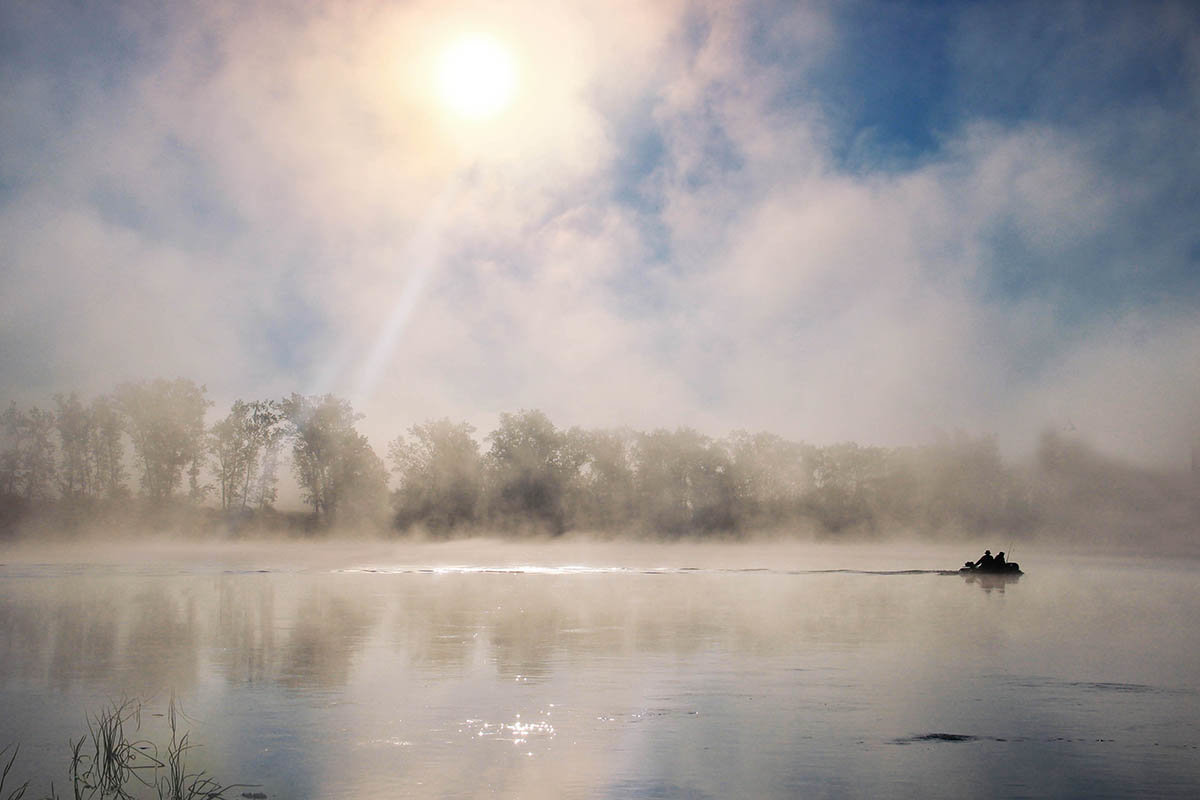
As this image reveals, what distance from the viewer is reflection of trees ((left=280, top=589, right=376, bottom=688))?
72.9 feet

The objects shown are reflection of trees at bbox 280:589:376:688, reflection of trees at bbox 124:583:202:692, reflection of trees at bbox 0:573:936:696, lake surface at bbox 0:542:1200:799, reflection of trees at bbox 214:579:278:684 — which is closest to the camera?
lake surface at bbox 0:542:1200:799

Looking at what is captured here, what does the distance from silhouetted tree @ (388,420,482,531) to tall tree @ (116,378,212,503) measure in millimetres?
26841

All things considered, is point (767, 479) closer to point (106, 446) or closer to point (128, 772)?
point (106, 446)

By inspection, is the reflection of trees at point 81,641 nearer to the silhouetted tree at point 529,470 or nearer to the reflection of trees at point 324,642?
the reflection of trees at point 324,642

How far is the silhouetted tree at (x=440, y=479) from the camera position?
13475 cm

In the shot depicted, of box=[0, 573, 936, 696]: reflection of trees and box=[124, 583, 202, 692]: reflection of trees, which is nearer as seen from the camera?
box=[124, 583, 202, 692]: reflection of trees

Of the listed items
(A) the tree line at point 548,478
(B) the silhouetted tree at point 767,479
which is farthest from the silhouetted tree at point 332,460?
(B) the silhouetted tree at point 767,479

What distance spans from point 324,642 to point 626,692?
11.7 metres

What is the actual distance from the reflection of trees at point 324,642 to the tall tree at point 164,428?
7830 cm

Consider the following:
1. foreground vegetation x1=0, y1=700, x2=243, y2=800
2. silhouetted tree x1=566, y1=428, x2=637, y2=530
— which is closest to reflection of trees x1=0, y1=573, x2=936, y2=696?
foreground vegetation x1=0, y1=700, x2=243, y2=800

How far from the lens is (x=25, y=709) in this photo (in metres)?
18.3

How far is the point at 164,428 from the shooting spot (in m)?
114

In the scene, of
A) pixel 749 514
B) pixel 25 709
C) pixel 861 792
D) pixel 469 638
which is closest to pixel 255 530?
pixel 749 514

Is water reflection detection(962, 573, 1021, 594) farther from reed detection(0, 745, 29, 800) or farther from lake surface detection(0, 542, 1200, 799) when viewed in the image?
reed detection(0, 745, 29, 800)
